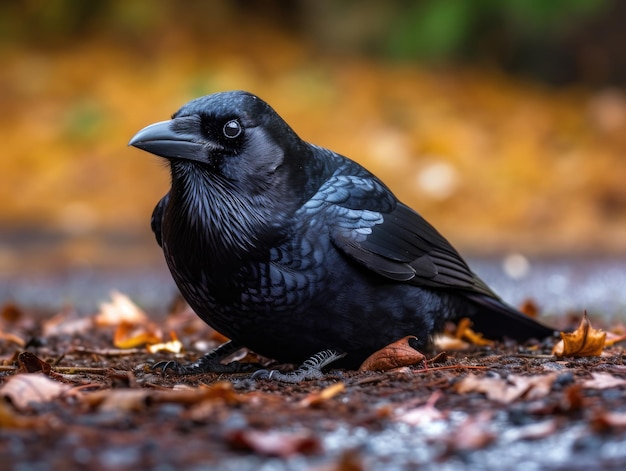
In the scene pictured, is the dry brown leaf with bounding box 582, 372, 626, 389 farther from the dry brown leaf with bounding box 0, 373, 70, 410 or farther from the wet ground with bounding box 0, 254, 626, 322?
the wet ground with bounding box 0, 254, 626, 322

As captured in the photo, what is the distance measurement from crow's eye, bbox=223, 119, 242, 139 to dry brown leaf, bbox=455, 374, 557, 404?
126 cm

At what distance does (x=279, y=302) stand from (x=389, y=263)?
0.54 meters

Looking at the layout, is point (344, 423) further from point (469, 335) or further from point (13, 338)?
point (13, 338)

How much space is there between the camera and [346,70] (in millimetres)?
12672

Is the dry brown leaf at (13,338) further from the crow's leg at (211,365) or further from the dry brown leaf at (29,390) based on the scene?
the dry brown leaf at (29,390)

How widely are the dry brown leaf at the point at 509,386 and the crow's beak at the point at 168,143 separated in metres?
1.29

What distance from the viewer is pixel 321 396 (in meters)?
2.91

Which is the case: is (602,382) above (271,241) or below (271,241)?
below

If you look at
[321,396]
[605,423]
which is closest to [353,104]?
[321,396]

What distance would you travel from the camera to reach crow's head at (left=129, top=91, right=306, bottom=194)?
3584 millimetres

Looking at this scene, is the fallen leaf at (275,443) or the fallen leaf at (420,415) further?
the fallen leaf at (420,415)

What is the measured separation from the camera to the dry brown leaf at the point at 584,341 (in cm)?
382

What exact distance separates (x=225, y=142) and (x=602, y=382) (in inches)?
62.5

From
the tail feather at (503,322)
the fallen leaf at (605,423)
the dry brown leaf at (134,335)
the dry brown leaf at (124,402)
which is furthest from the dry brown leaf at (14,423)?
the tail feather at (503,322)
